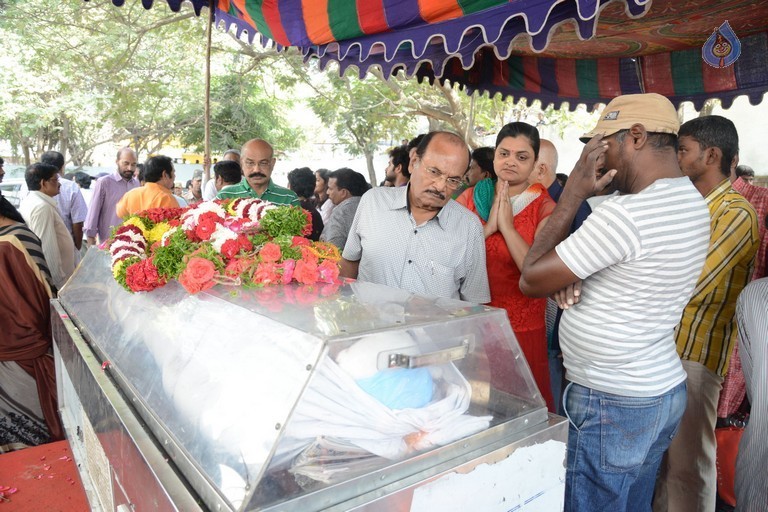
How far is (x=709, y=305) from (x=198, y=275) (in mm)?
2310

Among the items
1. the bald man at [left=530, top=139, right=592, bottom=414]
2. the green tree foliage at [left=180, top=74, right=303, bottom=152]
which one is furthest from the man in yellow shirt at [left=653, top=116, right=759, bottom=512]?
the green tree foliage at [left=180, top=74, right=303, bottom=152]

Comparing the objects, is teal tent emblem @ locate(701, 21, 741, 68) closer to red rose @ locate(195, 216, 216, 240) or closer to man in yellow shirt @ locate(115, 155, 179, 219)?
red rose @ locate(195, 216, 216, 240)

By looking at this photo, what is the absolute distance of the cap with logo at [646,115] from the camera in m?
1.80

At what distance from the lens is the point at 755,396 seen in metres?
2.05

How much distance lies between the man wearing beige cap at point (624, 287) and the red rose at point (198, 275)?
118cm

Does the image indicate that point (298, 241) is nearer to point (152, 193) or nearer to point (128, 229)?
point (128, 229)

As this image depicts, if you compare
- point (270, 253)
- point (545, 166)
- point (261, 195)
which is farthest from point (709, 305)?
point (261, 195)

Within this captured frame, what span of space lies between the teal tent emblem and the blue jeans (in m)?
2.35

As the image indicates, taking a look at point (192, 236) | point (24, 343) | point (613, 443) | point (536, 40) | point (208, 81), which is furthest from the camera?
point (208, 81)

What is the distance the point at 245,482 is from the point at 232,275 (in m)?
0.96

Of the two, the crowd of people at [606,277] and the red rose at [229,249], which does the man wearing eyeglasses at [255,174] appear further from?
the red rose at [229,249]

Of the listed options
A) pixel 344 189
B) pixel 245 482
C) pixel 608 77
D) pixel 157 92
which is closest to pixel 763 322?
pixel 245 482

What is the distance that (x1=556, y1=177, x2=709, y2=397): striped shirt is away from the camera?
1768 mm

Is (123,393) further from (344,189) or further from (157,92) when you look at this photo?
(157,92)
